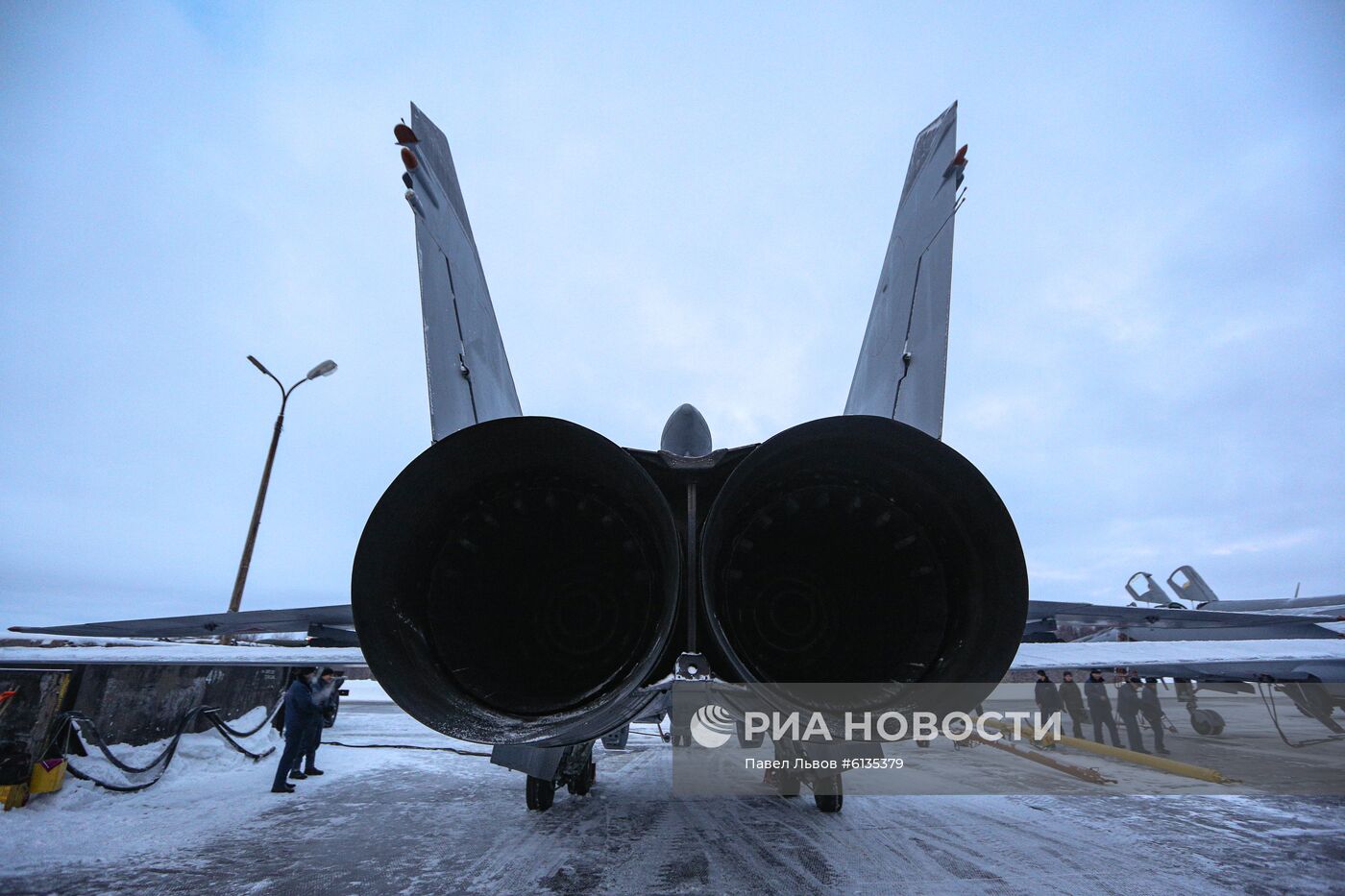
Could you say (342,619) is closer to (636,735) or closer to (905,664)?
(905,664)

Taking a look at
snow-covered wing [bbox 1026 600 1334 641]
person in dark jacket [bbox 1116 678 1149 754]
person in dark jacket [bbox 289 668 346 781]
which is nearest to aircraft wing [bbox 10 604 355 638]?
person in dark jacket [bbox 289 668 346 781]

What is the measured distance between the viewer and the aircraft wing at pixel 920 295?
3.28m

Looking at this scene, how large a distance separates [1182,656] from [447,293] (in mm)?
4128

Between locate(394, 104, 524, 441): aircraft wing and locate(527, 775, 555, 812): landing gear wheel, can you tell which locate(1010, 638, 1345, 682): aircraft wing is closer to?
locate(394, 104, 524, 441): aircraft wing

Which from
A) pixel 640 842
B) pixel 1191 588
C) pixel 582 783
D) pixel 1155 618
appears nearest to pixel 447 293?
pixel 640 842

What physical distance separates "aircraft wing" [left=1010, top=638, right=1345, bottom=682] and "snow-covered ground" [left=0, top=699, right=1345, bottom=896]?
107 cm

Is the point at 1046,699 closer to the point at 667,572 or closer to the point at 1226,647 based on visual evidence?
the point at 1226,647

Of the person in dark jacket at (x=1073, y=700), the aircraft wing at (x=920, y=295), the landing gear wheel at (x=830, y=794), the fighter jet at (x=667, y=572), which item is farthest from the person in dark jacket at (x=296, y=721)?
the person in dark jacket at (x=1073, y=700)

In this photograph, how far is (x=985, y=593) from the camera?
7.02 ft

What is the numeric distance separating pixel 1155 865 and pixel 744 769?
4.58 meters

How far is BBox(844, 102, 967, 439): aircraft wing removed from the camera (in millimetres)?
3277

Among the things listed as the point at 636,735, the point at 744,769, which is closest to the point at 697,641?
the point at 744,769

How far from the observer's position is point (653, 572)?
240 centimetres

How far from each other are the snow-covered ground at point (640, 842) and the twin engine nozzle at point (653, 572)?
4.40 feet
